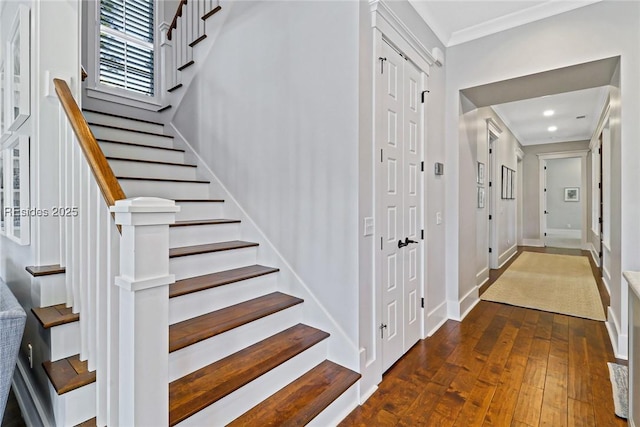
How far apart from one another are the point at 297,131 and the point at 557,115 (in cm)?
590

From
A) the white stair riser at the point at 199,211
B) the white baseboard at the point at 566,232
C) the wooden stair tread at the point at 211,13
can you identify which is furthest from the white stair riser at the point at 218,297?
the white baseboard at the point at 566,232

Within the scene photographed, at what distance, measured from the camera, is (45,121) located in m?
1.69

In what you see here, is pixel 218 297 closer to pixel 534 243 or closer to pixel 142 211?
pixel 142 211

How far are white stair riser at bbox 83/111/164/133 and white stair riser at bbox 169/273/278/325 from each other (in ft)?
8.30

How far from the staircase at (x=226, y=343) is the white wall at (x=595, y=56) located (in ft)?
8.33

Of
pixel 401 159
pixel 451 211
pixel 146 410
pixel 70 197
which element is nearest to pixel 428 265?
pixel 451 211

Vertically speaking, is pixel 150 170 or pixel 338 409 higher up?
pixel 150 170

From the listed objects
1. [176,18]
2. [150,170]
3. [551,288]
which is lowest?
[551,288]

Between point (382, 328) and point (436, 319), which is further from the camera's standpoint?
point (436, 319)

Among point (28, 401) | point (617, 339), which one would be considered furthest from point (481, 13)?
point (28, 401)

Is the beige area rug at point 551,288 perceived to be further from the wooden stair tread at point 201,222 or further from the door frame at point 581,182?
the wooden stair tread at point 201,222

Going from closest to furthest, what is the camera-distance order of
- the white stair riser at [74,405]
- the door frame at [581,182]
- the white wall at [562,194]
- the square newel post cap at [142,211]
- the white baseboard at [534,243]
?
the square newel post cap at [142,211] < the white stair riser at [74,405] < the door frame at [581,182] < the white baseboard at [534,243] < the white wall at [562,194]

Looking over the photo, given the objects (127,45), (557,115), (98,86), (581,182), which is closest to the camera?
(98,86)

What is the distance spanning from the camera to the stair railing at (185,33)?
11.2 feet
